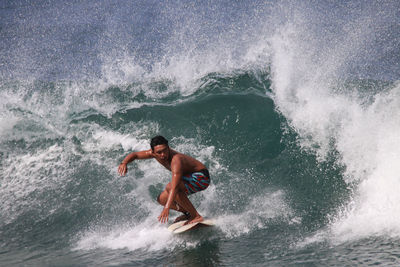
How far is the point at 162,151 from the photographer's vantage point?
15.7ft

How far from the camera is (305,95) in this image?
797 cm

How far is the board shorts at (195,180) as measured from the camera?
514cm

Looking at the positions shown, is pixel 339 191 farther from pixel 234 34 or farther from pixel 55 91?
pixel 234 34

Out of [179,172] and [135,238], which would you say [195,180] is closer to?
[179,172]

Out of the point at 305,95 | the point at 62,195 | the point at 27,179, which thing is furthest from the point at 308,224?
the point at 27,179

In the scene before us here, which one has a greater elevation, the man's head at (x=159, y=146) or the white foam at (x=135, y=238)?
the man's head at (x=159, y=146)

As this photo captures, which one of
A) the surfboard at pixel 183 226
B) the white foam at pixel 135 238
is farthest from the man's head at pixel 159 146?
the white foam at pixel 135 238

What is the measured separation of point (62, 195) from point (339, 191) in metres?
4.33

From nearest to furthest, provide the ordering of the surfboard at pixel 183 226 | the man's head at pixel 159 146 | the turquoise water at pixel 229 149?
1. the man's head at pixel 159 146
2. the turquoise water at pixel 229 149
3. the surfboard at pixel 183 226

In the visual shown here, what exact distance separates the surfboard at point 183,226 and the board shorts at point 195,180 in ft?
1.33

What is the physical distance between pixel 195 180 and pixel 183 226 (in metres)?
0.58

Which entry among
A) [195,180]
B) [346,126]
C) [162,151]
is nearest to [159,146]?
[162,151]

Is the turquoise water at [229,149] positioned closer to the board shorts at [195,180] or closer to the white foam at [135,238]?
the white foam at [135,238]

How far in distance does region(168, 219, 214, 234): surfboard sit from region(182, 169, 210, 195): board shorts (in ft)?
1.33
